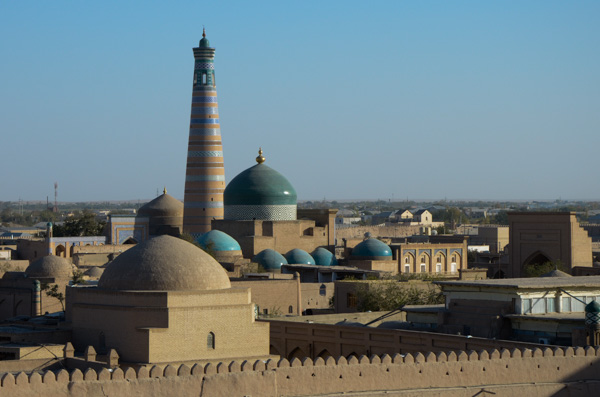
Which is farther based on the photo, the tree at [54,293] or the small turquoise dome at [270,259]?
the small turquoise dome at [270,259]

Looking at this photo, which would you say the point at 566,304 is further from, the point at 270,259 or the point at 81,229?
the point at 81,229

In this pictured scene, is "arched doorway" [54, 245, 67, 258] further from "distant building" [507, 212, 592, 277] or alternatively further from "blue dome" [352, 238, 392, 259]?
"distant building" [507, 212, 592, 277]

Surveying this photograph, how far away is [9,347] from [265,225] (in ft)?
81.5

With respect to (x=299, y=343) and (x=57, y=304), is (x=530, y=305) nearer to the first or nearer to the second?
(x=299, y=343)

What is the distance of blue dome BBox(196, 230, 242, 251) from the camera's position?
1682 inches

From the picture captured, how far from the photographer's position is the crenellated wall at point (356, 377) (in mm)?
16703

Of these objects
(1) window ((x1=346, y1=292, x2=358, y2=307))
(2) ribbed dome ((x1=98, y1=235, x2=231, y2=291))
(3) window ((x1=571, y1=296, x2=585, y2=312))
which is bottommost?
(1) window ((x1=346, y1=292, x2=358, y2=307))

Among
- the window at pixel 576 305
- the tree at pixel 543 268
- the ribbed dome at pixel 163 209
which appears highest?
the ribbed dome at pixel 163 209

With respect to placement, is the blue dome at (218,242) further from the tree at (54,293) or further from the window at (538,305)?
the window at (538,305)

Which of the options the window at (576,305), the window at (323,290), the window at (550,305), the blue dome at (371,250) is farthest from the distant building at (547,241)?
the window at (550,305)

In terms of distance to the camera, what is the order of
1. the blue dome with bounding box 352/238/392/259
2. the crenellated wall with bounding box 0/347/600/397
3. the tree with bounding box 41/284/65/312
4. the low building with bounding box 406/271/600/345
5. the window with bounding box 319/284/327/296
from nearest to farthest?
the crenellated wall with bounding box 0/347/600/397 < the low building with bounding box 406/271/600/345 < the tree with bounding box 41/284/65/312 < the window with bounding box 319/284/327/296 < the blue dome with bounding box 352/238/392/259

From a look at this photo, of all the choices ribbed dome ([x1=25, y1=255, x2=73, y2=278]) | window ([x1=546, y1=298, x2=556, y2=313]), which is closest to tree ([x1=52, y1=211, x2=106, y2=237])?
ribbed dome ([x1=25, y1=255, x2=73, y2=278])

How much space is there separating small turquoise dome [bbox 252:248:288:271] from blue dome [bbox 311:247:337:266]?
2.40m

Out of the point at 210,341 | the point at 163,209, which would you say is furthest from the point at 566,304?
the point at 163,209
